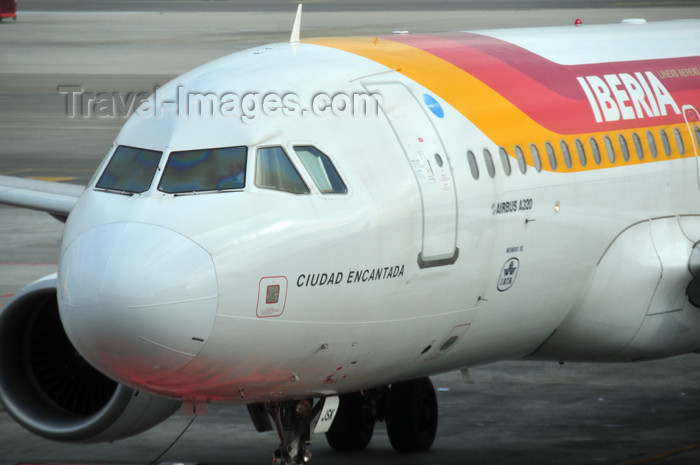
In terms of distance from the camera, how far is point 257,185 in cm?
1019

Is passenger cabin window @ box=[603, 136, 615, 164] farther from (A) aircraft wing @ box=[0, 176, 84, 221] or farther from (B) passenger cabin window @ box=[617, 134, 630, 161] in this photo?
(A) aircraft wing @ box=[0, 176, 84, 221]

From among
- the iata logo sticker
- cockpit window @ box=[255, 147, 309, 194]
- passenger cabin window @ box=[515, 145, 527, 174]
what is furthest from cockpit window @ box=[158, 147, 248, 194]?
passenger cabin window @ box=[515, 145, 527, 174]

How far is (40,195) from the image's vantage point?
16.0 meters

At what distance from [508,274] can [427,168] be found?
1360 millimetres

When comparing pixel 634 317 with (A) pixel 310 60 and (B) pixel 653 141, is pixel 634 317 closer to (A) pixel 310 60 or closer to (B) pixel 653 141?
(B) pixel 653 141

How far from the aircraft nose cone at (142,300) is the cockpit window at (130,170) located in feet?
2.03

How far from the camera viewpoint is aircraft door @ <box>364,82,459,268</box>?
11.1m

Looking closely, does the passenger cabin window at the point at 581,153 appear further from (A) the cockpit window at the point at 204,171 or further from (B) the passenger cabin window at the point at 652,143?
(A) the cockpit window at the point at 204,171

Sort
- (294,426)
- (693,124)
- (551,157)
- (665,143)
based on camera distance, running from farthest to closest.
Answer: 1. (693,124)
2. (665,143)
3. (551,157)
4. (294,426)

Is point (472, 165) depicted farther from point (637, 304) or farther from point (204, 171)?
point (204, 171)

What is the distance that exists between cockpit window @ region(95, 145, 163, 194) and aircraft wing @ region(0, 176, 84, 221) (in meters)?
4.91

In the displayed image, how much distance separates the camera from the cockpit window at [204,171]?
33.2 ft

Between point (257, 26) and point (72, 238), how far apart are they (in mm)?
72549

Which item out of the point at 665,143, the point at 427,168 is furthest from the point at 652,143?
the point at 427,168
